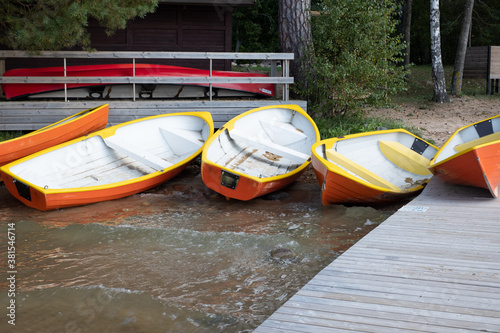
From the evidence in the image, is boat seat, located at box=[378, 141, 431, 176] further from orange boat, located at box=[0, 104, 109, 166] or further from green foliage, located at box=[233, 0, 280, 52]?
green foliage, located at box=[233, 0, 280, 52]

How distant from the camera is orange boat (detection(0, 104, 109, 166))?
24.3 feet

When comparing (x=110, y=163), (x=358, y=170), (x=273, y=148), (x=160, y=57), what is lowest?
(x=110, y=163)

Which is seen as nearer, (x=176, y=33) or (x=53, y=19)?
(x=53, y=19)

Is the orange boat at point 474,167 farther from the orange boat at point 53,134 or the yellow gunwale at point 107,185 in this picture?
the orange boat at point 53,134

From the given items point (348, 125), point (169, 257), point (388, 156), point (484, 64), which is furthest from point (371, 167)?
point (484, 64)

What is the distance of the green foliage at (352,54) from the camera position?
9930 millimetres

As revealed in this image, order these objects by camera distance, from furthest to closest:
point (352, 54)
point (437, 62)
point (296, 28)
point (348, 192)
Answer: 1. point (437, 62)
2. point (296, 28)
3. point (352, 54)
4. point (348, 192)

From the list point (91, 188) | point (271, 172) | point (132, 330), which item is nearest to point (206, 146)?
point (271, 172)

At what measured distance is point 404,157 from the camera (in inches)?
317

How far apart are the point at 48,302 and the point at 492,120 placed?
6788 mm

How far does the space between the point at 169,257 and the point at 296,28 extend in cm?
693

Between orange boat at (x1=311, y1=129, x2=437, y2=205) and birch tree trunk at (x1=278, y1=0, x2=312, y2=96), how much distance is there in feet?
10.6

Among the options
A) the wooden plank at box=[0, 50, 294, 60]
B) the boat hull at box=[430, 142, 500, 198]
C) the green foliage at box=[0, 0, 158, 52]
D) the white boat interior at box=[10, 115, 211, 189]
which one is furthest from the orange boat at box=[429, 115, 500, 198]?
the green foliage at box=[0, 0, 158, 52]

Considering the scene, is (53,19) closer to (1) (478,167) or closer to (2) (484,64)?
(1) (478,167)
